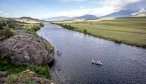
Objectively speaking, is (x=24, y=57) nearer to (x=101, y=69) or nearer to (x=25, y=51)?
(x=25, y=51)

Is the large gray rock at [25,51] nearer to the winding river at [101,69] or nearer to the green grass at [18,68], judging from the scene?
the green grass at [18,68]

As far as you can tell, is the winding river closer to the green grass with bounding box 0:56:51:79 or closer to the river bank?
the green grass with bounding box 0:56:51:79

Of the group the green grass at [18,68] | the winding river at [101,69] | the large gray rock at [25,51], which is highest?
the large gray rock at [25,51]

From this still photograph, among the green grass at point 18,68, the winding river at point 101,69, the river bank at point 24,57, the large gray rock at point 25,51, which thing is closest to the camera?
the green grass at point 18,68

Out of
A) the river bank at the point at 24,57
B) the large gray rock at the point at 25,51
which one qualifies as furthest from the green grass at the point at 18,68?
the large gray rock at the point at 25,51

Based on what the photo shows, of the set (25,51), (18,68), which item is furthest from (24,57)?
(18,68)

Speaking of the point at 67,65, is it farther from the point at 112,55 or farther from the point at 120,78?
the point at 112,55

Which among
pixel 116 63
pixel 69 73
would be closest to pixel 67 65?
pixel 69 73

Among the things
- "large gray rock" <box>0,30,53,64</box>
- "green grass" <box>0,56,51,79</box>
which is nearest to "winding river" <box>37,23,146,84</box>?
"green grass" <box>0,56,51,79</box>
